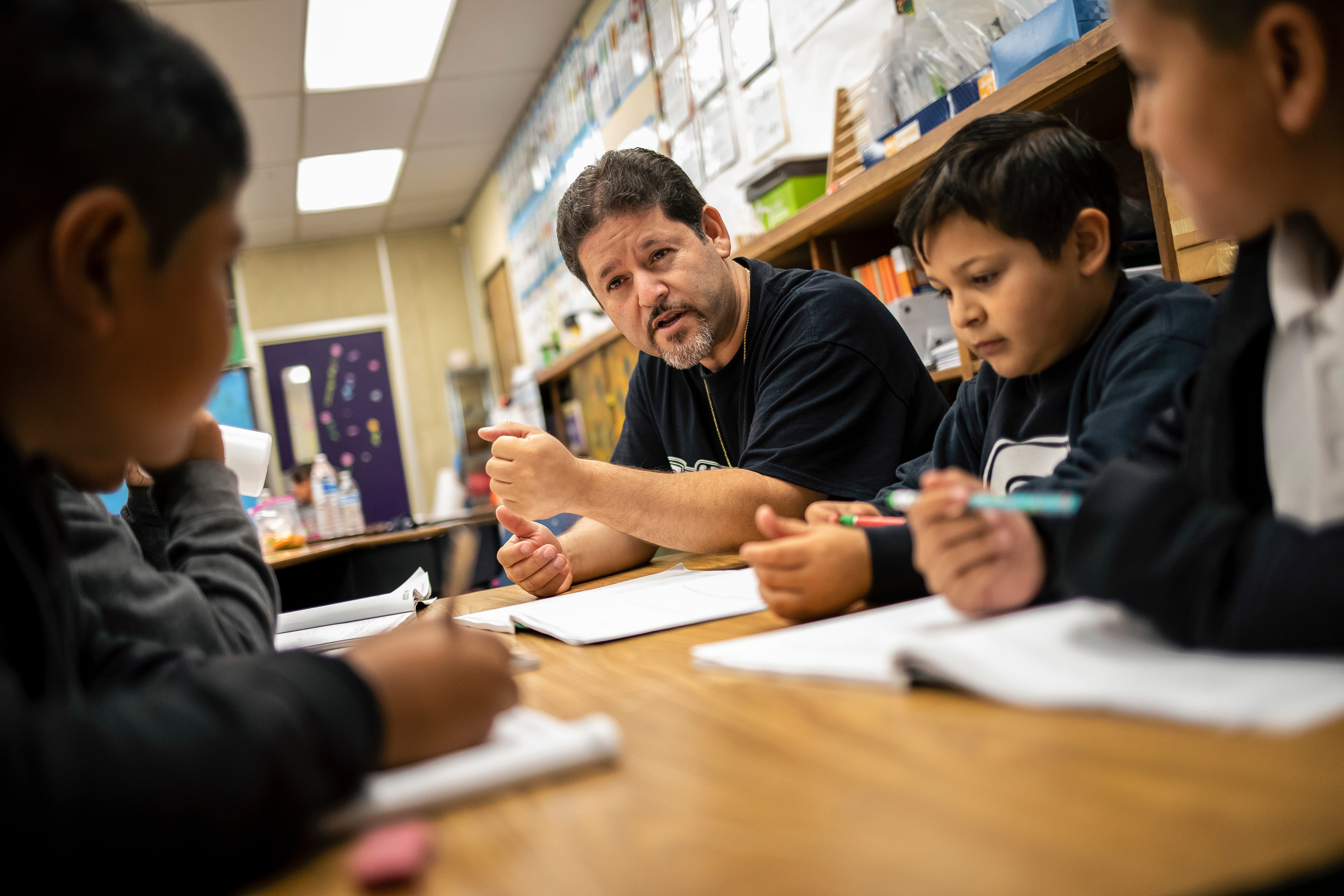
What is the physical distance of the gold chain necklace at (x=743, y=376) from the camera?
1.83 meters

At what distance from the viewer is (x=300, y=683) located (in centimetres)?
49

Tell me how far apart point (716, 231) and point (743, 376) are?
0.35 meters

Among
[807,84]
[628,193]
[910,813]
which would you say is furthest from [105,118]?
[807,84]

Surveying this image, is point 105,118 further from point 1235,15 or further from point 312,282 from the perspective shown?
point 312,282

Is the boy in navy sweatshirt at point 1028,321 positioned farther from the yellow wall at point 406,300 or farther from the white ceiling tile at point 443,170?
the yellow wall at point 406,300

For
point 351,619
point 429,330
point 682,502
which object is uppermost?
point 429,330

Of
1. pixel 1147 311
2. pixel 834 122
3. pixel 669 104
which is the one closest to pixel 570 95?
pixel 669 104

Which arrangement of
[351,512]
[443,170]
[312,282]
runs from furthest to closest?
[312,282], [443,170], [351,512]

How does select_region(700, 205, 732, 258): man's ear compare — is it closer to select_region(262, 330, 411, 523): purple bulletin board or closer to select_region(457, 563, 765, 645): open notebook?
select_region(457, 563, 765, 645): open notebook

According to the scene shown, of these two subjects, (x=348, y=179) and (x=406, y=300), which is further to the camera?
(x=406, y=300)

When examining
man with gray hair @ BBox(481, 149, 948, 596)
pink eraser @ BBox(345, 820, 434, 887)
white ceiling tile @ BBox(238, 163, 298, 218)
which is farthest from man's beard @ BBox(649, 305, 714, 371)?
white ceiling tile @ BBox(238, 163, 298, 218)

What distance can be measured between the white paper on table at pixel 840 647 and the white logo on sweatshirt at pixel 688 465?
3.03ft

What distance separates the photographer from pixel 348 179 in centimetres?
684

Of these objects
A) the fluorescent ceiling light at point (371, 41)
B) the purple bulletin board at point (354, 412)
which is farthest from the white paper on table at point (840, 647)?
the purple bulletin board at point (354, 412)
